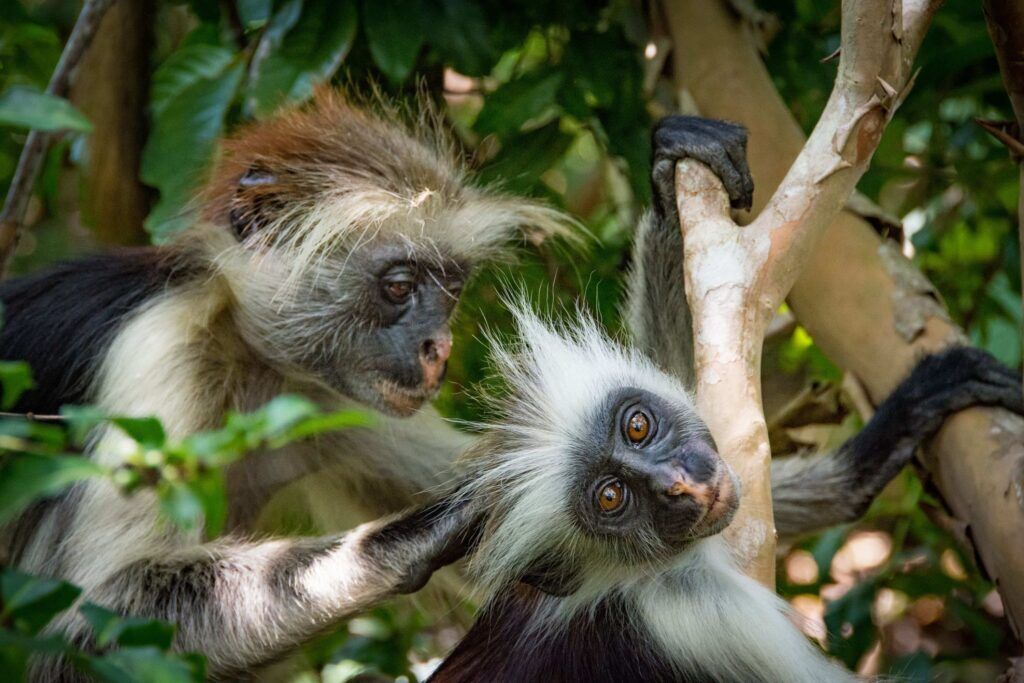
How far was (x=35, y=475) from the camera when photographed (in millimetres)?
1460

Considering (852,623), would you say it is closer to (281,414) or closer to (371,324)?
(371,324)

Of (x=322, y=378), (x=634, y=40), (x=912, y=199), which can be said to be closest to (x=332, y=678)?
(x=322, y=378)

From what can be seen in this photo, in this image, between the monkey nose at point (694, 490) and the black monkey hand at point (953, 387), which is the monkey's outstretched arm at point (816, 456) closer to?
the black monkey hand at point (953, 387)

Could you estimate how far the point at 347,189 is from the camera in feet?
12.6

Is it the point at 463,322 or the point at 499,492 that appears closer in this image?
the point at 499,492

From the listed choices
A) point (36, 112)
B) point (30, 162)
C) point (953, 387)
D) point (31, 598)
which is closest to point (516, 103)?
point (30, 162)

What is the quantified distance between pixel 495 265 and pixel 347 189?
0.73m

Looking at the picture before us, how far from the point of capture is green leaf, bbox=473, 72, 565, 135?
4.12 metres

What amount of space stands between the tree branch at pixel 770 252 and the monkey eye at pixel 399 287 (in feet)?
3.93

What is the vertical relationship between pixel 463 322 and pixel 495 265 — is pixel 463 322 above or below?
below

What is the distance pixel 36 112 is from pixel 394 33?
2.60 metres

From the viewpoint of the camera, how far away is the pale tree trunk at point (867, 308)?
3076 mm

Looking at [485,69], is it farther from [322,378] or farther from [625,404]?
[625,404]

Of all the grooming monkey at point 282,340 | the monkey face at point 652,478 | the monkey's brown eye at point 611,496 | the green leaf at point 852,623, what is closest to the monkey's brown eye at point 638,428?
the monkey face at point 652,478
